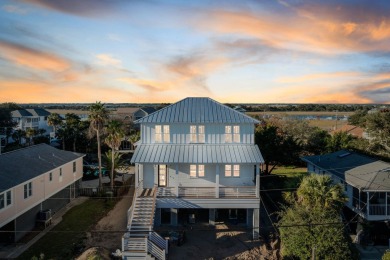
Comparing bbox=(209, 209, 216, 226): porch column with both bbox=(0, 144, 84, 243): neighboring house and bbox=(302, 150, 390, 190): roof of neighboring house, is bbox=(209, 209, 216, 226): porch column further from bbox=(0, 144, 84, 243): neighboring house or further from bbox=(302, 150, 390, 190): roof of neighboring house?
bbox=(0, 144, 84, 243): neighboring house

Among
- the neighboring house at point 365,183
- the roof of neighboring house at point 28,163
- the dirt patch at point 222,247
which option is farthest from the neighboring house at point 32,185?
the neighboring house at point 365,183

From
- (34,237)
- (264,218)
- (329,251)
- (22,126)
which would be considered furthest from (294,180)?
(22,126)

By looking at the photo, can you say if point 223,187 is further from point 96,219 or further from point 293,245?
point 96,219

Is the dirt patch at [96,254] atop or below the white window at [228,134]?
below

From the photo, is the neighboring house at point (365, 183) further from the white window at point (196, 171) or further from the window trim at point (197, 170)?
the white window at point (196, 171)

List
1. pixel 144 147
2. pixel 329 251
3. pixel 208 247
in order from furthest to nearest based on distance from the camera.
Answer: pixel 144 147 → pixel 208 247 → pixel 329 251

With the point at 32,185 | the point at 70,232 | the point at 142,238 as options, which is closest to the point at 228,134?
the point at 142,238
